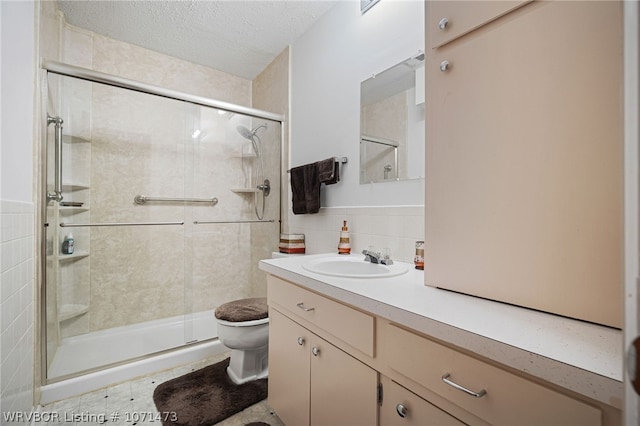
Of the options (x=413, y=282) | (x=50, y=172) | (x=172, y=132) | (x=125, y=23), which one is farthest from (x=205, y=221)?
(x=413, y=282)

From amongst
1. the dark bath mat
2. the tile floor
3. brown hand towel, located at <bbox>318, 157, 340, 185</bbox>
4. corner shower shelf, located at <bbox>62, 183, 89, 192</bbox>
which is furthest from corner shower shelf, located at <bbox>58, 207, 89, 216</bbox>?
brown hand towel, located at <bbox>318, 157, 340, 185</bbox>

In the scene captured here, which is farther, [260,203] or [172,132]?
[260,203]

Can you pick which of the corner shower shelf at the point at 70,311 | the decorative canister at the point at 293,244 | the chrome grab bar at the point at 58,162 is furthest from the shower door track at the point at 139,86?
the corner shower shelf at the point at 70,311

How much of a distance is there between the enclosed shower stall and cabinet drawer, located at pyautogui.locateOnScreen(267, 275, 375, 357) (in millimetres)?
1256

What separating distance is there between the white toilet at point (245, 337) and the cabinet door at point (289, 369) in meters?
0.33

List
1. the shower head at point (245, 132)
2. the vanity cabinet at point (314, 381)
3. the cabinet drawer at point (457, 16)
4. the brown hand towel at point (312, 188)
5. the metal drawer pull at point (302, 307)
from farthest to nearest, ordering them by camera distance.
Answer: the shower head at point (245, 132), the brown hand towel at point (312, 188), the metal drawer pull at point (302, 307), the vanity cabinet at point (314, 381), the cabinet drawer at point (457, 16)

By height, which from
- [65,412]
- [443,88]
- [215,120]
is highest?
[215,120]

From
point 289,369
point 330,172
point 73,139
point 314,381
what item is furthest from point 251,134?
point 314,381

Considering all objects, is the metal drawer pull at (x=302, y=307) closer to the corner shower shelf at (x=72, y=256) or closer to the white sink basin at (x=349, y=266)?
the white sink basin at (x=349, y=266)

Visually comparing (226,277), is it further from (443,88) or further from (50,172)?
(443,88)

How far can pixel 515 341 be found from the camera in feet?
1.80

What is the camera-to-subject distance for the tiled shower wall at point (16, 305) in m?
0.97

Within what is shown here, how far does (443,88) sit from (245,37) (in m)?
1.95

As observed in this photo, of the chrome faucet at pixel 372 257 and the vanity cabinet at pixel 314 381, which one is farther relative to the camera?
the chrome faucet at pixel 372 257
